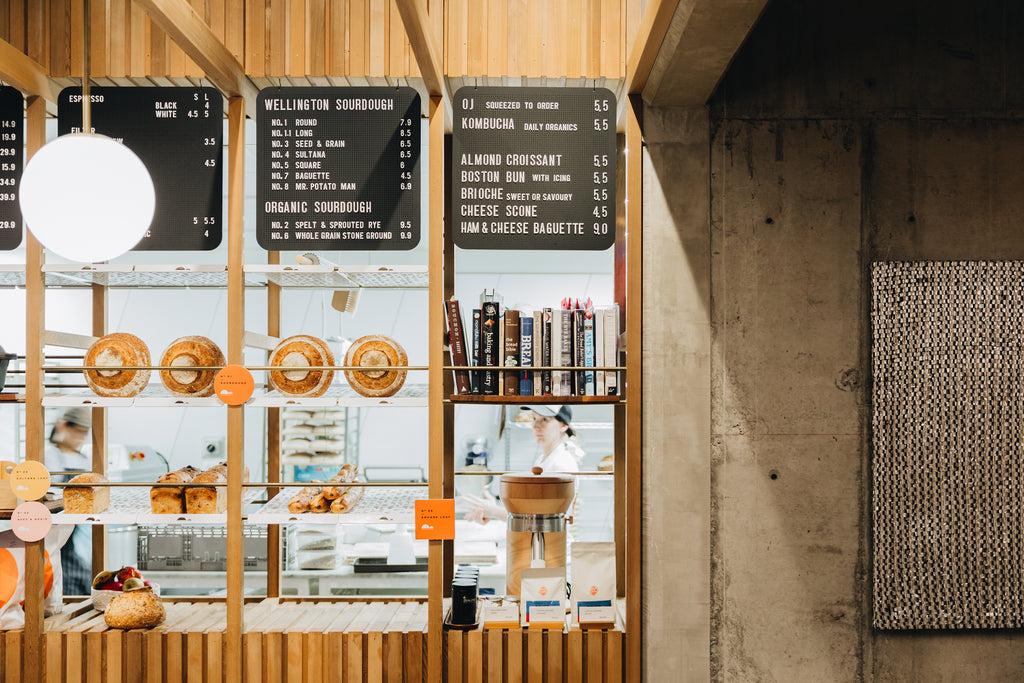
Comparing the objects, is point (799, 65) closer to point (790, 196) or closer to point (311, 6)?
point (790, 196)

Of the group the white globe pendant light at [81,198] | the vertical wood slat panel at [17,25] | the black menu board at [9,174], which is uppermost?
the vertical wood slat panel at [17,25]

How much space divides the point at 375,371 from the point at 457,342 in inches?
13.7

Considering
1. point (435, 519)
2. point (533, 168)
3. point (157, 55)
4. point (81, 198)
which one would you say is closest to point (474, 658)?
point (435, 519)

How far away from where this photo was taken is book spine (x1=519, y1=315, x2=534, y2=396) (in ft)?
8.85

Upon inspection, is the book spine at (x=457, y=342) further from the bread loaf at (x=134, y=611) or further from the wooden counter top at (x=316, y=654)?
the bread loaf at (x=134, y=611)

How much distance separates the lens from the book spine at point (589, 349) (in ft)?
8.84

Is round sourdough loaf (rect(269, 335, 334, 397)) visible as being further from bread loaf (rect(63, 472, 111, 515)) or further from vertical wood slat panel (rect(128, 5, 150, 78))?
vertical wood slat panel (rect(128, 5, 150, 78))

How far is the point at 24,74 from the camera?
267cm

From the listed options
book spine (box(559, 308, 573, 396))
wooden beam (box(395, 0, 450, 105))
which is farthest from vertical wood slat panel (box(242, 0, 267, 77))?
book spine (box(559, 308, 573, 396))

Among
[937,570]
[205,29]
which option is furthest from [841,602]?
[205,29]

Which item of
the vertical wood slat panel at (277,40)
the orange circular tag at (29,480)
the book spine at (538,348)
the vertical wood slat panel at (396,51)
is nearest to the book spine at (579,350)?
the book spine at (538,348)

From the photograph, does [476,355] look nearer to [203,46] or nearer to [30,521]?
[203,46]

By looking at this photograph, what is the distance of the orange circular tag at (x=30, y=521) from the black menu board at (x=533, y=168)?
1954 millimetres

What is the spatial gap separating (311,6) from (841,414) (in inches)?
104
